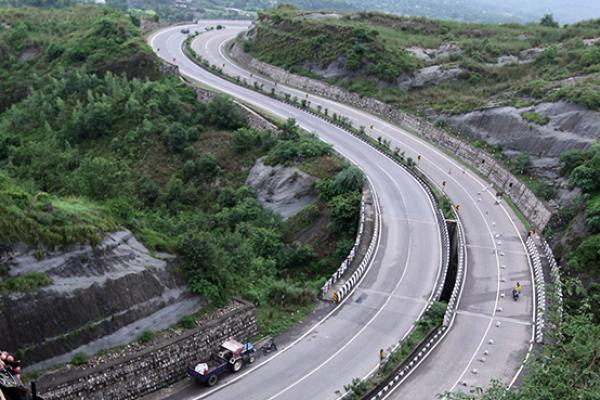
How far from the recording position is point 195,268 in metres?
26.8

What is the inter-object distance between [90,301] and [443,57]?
→ 2537 inches

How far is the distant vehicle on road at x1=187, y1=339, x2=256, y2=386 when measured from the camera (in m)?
23.9

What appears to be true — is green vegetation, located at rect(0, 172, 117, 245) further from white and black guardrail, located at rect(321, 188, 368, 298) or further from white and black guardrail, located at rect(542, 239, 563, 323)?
white and black guardrail, located at rect(542, 239, 563, 323)

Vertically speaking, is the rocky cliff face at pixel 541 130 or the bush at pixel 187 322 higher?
the rocky cliff face at pixel 541 130

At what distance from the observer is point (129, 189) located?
134 ft

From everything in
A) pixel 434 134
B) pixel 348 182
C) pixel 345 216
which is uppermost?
pixel 434 134

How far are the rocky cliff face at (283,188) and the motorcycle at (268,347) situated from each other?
Result: 66.5 ft

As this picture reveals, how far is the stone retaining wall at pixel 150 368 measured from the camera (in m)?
20.5

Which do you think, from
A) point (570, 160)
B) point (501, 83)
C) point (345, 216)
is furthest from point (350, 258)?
point (501, 83)

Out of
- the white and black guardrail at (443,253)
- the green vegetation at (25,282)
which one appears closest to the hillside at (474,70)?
the white and black guardrail at (443,253)

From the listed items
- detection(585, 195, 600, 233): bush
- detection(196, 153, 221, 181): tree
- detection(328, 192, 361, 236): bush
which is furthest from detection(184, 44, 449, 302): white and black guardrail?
detection(196, 153, 221, 181): tree

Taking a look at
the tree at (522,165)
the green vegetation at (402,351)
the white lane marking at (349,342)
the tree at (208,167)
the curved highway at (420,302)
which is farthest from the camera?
the tree at (208,167)

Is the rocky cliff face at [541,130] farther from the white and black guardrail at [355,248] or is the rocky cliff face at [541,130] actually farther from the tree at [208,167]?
the tree at [208,167]

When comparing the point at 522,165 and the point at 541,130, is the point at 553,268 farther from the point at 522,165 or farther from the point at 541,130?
the point at 541,130
